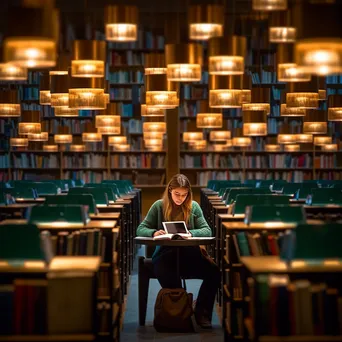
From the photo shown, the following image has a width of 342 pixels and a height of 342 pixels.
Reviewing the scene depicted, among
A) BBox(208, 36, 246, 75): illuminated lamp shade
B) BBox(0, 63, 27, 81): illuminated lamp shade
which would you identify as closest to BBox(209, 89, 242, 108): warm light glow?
BBox(208, 36, 246, 75): illuminated lamp shade

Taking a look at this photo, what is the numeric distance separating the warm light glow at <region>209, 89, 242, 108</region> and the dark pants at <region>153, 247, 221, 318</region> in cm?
305

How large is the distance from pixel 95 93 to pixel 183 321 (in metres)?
3.81

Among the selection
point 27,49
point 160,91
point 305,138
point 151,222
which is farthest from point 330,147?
point 27,49

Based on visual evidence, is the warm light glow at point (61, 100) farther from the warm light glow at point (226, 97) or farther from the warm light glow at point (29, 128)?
the warm light glow at point (29, 128)

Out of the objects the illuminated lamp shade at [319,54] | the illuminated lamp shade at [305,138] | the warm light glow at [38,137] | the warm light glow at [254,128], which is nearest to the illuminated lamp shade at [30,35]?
the illuminated lamp shade at [319,54]

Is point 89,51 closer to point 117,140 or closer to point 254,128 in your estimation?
point 254,128

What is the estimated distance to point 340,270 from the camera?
14.7 ft

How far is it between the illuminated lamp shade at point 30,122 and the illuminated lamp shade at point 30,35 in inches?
334

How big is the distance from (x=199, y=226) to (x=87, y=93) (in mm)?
3062

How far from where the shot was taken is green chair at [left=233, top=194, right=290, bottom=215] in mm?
7492

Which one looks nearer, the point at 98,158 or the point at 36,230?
the point at 36,230

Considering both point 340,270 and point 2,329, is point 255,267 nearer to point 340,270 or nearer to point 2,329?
point 340,270

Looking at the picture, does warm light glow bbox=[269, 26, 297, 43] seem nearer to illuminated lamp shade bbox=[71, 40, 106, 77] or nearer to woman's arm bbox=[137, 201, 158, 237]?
illuminated lamp shade bbox=[71, 40, 106, 77]

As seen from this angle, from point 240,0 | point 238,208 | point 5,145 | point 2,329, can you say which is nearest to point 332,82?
point 240,0
